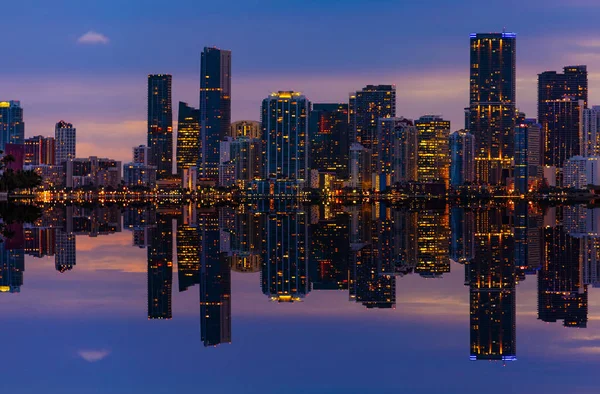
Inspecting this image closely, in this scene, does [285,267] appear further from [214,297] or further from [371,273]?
Result: [214,297]

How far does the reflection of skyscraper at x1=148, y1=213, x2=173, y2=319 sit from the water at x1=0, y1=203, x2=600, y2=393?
118mm

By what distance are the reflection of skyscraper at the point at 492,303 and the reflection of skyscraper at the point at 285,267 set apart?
528 cm

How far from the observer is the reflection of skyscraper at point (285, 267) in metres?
28.0

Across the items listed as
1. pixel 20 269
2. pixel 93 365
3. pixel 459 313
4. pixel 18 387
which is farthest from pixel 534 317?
pixel 20 269

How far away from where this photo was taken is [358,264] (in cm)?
3725

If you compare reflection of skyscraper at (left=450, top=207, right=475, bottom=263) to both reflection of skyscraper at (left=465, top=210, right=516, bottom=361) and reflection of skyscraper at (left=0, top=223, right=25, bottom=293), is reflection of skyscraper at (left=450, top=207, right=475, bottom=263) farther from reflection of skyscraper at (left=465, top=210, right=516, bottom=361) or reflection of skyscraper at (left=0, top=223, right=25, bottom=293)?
reflection of skyscraper at (left=0, top=223, right=25, bottom=293)

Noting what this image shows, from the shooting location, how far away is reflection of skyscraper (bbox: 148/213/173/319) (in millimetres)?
23814

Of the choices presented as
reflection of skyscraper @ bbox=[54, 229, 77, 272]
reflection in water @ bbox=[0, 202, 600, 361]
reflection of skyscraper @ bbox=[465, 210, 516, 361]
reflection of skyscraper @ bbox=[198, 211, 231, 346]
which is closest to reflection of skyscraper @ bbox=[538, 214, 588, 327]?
reflection in water @ bbox=[0, 202, 600, 361]

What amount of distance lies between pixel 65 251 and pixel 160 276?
43.0ft

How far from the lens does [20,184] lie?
17238 cm

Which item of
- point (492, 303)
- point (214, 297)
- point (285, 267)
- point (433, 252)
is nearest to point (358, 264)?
point (285, 267)

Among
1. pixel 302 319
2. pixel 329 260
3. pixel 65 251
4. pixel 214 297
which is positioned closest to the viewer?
pixel 302 319

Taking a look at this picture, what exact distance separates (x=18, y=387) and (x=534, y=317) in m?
12.5

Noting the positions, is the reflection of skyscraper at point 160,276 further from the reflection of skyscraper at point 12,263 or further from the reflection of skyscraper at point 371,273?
the reflection of skyscraper at point 371,273
